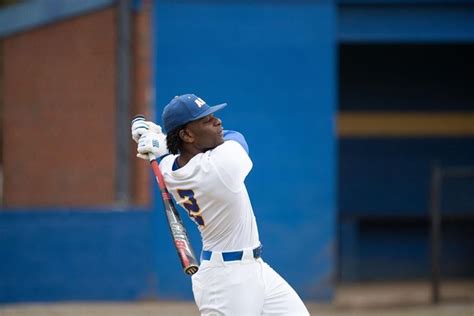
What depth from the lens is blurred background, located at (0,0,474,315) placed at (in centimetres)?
1107

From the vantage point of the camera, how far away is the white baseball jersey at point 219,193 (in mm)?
5219

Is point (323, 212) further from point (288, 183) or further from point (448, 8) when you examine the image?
point (448, 8)

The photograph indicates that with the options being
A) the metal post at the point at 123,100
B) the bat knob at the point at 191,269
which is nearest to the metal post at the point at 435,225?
the metal post at the point at 123,100

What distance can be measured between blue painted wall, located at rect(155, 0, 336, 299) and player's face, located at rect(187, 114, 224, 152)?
5695mm

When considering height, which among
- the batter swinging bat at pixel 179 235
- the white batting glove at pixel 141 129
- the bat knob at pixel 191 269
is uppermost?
the white batting glove at pixel 141 129

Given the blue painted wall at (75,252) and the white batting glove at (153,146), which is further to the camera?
the blue painted wall at (75,252)

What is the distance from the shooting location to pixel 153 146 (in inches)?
220

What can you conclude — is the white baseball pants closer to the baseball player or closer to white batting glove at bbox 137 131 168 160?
the baseball player

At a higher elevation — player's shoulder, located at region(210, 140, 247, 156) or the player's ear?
the player's ear

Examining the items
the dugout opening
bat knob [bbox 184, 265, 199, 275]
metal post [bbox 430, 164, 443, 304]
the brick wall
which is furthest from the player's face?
the dugout opening

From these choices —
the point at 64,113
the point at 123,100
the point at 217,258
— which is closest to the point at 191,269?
the point at 217,258

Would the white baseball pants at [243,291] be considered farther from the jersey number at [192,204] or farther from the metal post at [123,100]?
the metal post at [123,100]

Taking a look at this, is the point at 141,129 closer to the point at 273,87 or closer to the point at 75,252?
the point at 273,87

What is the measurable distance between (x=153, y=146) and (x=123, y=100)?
5.71 m
